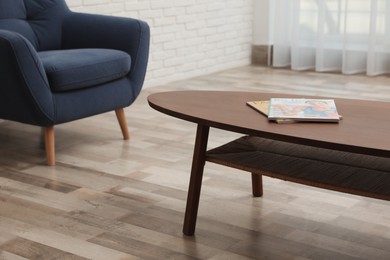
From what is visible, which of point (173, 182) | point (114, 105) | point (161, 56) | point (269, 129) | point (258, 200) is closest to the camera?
point (269, 129)

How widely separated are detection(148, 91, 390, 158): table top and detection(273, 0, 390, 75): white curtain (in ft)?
8.34

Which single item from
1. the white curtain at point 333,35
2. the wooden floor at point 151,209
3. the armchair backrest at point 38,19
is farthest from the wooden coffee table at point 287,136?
the white curtain at point 333,35

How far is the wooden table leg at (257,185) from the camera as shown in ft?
7.97

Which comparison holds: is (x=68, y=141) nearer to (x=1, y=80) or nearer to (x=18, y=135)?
(x=18, y=135)

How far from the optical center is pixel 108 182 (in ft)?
8.66

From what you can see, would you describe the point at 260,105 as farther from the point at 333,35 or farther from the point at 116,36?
the point at 333,35

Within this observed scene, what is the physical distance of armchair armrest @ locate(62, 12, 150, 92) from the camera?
123 inches

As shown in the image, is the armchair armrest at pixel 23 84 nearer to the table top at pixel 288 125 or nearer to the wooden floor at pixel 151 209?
the wooden floor at pixel 151 209

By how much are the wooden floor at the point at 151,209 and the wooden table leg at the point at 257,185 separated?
3 centimetres

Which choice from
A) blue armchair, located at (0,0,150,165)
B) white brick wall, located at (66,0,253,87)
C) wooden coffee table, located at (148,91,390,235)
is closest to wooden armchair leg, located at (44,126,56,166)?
blue armchair, located at (0,0,150,165)

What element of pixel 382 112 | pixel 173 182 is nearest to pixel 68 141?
pixel 173 182

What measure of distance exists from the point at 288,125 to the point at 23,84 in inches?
48.5

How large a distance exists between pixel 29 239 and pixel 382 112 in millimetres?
1132

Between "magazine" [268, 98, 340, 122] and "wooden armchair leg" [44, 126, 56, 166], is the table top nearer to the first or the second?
"magazine" [268, 98, 340, 122]
